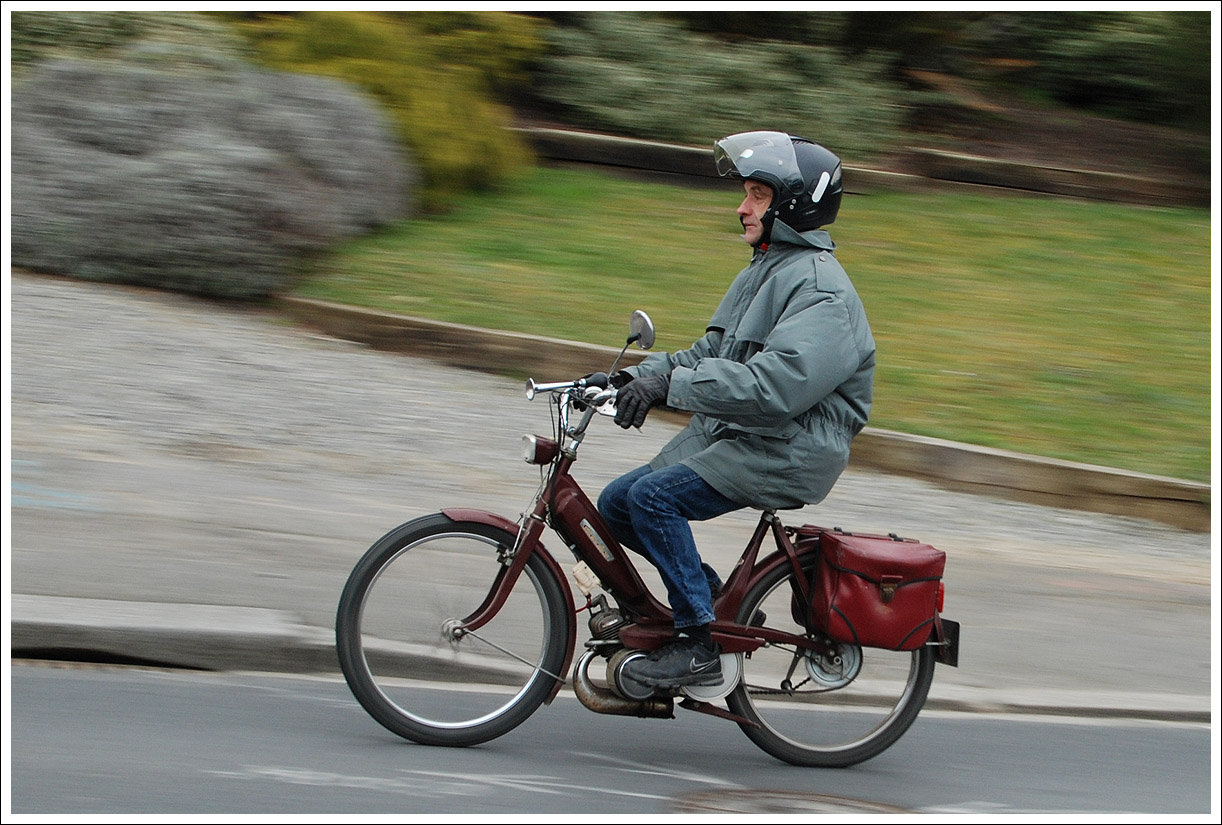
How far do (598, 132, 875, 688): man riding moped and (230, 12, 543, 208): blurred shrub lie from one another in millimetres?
7481

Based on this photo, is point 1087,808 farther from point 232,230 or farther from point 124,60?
point 124,60

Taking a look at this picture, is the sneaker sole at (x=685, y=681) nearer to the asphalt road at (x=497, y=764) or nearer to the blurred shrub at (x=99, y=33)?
the asphalt road at (x=497, y=764)

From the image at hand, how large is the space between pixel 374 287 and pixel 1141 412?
5.35 meters

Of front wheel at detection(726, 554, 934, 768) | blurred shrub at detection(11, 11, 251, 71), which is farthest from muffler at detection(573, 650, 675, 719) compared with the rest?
blurred shrub at detection(11, 11, 251, 71)

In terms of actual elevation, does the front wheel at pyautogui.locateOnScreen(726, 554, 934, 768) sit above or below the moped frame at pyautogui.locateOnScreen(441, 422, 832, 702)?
below

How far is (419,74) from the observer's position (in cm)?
1150

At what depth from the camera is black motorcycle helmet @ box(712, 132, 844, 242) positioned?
4.15m

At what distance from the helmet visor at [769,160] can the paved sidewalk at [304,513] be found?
2303mm

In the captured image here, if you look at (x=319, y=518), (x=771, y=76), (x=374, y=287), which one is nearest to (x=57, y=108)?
(x=374, y=287)

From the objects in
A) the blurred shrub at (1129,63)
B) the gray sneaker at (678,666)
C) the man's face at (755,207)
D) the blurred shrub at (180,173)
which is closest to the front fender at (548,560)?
the gray sneaker at (678,666)

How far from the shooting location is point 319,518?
641 cm

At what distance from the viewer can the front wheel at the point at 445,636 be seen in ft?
13.9

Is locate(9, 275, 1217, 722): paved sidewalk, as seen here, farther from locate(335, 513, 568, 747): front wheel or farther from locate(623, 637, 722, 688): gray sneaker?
locate(623, 637, 722, 688): gray sneaker

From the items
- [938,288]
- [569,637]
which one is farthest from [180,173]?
[569,637]
